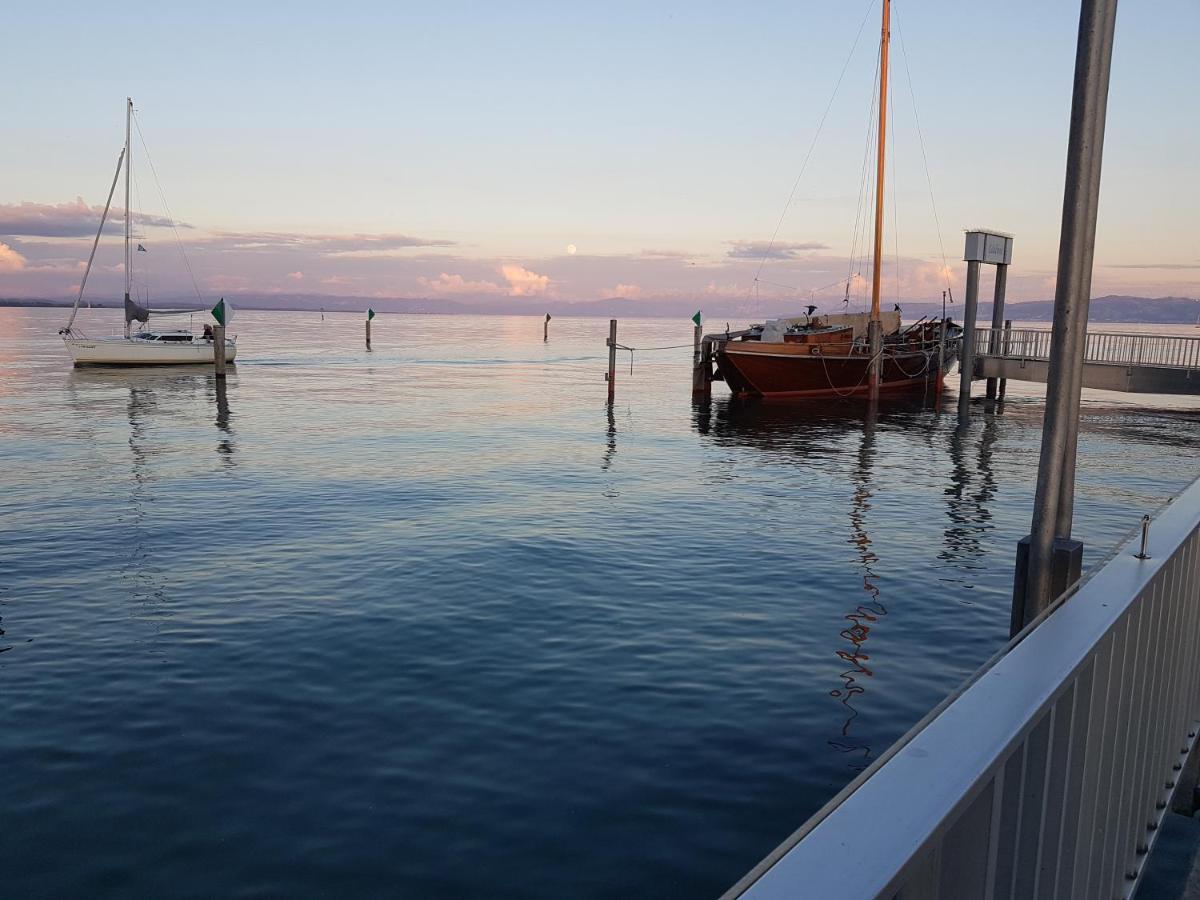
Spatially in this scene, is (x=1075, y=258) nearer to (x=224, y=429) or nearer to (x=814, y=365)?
(x=224, y=429)

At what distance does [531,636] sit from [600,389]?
1556 inches

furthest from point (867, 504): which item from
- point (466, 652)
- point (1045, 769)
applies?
point (1045, 769)

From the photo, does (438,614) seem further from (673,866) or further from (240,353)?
(240,353)


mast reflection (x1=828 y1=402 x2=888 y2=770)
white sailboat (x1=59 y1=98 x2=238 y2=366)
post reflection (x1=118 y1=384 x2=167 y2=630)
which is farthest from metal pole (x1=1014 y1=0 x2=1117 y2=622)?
white sailboat (x1=59 y1=98 x2=238 y2=366)

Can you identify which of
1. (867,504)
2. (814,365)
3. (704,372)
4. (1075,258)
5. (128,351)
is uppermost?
(1075,258)

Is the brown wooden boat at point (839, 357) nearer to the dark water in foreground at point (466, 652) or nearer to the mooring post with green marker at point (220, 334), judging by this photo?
the dark water in foreground at point (466, 652)

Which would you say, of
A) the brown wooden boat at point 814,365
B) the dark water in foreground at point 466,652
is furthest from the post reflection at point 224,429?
the brown wooden boat at point 814,365

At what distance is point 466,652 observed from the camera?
33.2ft

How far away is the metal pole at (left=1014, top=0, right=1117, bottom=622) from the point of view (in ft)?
17.3

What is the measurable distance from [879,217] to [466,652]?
1346 inches

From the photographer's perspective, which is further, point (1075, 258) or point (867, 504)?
point (867, 504)

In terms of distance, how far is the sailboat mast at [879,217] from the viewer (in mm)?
38406

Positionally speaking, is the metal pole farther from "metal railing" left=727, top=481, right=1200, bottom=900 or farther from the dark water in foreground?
the dark water in foreground

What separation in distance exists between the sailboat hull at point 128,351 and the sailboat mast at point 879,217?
122 feet
